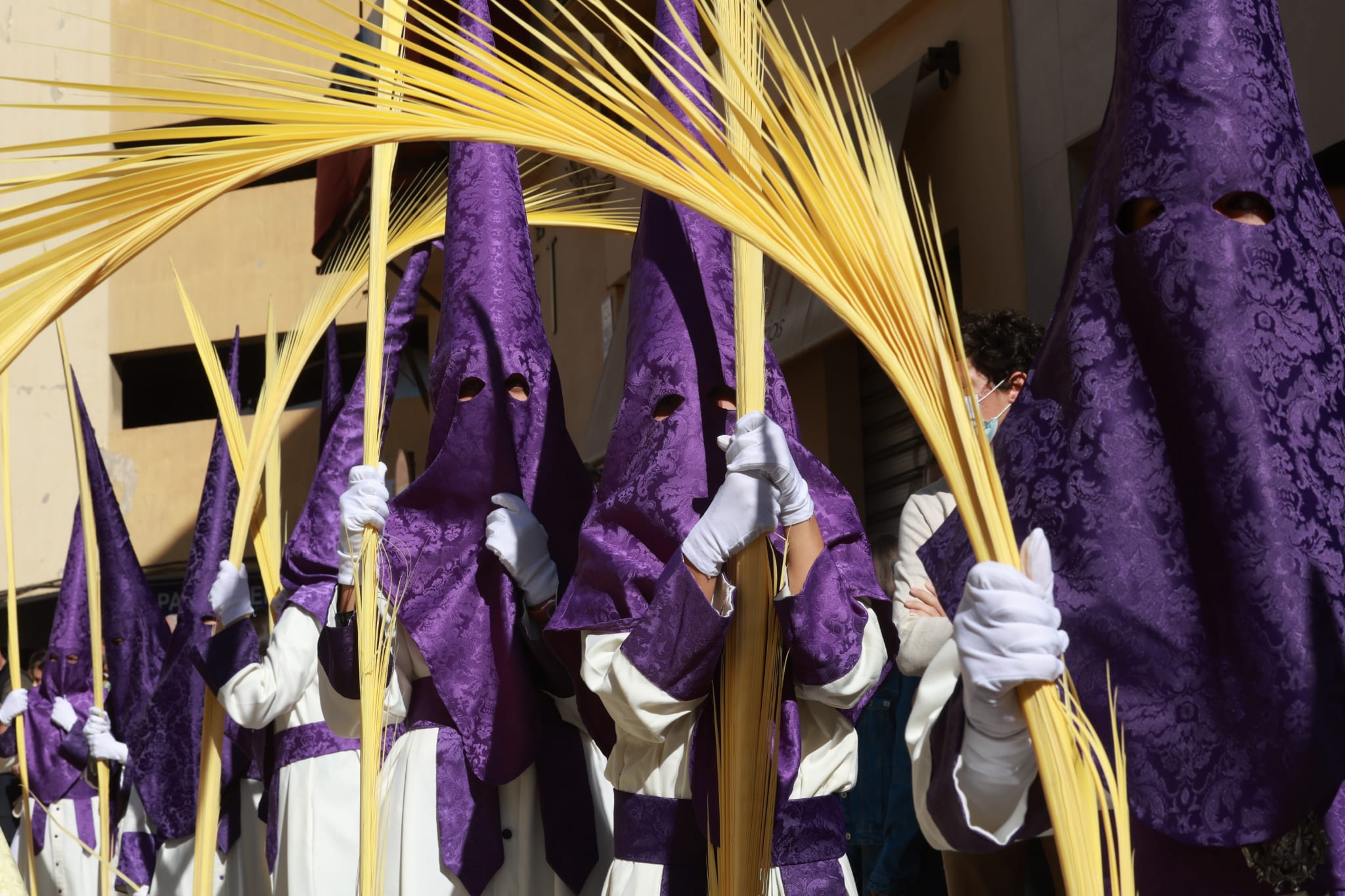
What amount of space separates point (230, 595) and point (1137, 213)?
3177mm

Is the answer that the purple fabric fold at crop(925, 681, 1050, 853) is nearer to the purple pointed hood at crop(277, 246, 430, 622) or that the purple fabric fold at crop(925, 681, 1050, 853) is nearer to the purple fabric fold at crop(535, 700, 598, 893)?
the purple fabric fold at crop(535, 700, 598, 893)

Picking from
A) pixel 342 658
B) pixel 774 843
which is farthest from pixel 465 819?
pixel 774 843

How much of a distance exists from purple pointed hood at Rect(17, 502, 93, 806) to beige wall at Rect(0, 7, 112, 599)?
23.8ft

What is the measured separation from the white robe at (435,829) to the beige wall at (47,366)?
12.0 metres

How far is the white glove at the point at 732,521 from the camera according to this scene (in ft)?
8.73

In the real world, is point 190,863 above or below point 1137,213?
below

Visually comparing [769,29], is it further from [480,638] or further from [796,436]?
[480,638]

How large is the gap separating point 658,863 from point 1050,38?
373 cm

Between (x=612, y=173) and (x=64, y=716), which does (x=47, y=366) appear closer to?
(x=64, y=716)

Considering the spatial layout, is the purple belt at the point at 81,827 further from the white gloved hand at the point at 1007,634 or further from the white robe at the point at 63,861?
the white gloved hand at the point at 1007,634

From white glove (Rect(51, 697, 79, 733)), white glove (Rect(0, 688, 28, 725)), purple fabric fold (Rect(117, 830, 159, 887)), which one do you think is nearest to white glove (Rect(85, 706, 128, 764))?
purple fabric fold (Rect(117, 830, 159, 887))

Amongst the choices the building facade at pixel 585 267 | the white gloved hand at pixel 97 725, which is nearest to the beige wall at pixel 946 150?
the building facade at pixel 585 267

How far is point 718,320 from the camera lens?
3070mm

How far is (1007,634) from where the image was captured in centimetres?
174
